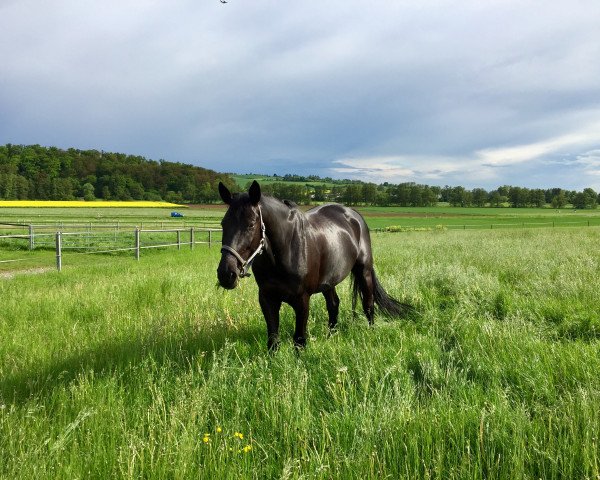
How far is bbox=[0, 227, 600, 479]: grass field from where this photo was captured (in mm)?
2078

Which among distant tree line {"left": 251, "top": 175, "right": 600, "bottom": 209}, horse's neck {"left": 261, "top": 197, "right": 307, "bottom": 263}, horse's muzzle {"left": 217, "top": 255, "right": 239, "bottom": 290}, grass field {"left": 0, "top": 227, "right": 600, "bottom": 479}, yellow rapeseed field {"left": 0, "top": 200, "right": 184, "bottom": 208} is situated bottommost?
yellow rapeseed field {"left": 0, "top": 200, "right": 184, "bottom": 208}

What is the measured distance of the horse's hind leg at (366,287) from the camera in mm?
5375

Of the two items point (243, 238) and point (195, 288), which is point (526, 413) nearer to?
point (243, 238)

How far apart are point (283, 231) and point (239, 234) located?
→ 644mm

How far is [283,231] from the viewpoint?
3.61m

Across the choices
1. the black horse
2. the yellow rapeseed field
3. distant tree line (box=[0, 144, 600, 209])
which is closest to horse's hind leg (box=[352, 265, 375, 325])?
the black horse

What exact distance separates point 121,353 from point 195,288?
3718 mm


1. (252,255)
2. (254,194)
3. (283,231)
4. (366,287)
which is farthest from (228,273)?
(366,287)

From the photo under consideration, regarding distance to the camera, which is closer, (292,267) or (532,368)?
(532,368)

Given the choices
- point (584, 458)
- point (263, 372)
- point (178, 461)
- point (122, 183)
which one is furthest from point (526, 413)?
point (122, 183)

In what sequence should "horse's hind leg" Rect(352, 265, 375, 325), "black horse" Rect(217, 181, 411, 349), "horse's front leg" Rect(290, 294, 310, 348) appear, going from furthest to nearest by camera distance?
1. "horse's hind leg" Rect(352, 265, 375, 325)
2. "horse's front leg" Rect(290, 294, 310, 348)
3. "black horse" Rect(217, 181, 411, 349)

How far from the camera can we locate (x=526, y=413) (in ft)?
8.36

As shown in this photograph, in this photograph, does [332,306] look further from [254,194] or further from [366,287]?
[254,194]

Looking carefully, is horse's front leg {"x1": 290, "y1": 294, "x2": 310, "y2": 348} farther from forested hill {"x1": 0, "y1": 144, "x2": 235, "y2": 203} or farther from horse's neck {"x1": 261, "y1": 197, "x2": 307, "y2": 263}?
forested hill {"x1": 0, "y1": 144, "x2": 235, "y2": 203}
